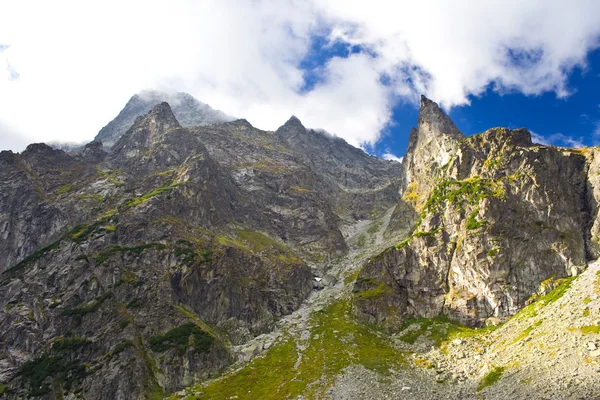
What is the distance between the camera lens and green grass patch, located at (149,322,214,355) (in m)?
99.2

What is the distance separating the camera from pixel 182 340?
101 meters

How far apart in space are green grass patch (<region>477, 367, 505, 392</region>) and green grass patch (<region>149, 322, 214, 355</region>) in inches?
2584

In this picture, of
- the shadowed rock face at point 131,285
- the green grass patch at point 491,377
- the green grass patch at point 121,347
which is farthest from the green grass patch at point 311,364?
the green grass patch at point 121,347

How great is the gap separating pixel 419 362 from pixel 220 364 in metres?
50.0

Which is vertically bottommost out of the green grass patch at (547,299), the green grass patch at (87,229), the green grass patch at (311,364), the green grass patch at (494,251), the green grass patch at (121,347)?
the green grass patch at (311,364)

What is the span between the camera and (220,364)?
9919 centimetres

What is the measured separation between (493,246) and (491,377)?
47750mm

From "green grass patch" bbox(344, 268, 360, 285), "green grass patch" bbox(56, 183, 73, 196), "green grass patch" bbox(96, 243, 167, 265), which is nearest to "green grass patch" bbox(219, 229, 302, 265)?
"green grass patch" bbox(344, 268, 360, 285)

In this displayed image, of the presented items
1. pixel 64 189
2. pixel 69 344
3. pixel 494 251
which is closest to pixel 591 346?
pixel 494 251

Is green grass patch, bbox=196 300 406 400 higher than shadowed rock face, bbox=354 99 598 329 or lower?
lower

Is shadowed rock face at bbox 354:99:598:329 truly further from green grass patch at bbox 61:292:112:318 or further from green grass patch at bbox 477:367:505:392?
green grass patch at bbox 61:292:112:318

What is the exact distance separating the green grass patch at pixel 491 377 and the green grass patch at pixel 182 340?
65.6 m

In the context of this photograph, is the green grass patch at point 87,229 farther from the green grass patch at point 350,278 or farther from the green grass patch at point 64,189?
the green grass patch at point 350,278

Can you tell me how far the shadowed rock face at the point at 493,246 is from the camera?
99.9 metres
